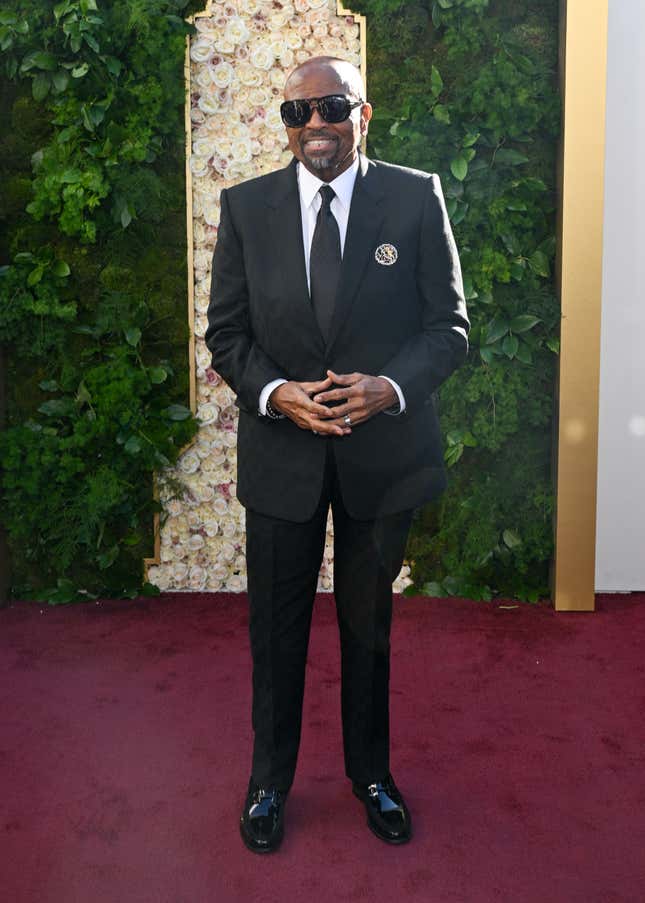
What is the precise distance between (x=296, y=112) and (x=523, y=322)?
2028 mm

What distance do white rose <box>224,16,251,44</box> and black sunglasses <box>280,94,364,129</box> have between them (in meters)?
2.05

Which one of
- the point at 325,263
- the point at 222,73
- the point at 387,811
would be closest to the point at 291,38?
the point at 222,73

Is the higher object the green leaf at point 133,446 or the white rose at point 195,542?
the green leaf at point 133,446

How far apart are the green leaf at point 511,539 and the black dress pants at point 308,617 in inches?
69.3

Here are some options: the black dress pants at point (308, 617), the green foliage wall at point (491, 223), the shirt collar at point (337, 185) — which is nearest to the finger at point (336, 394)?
the black dress pants at point (308, 617)

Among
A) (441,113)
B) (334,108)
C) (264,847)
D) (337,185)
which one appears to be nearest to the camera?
(334,108)

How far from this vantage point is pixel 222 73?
3836mm

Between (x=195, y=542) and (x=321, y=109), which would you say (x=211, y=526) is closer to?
(x=195, y=542)

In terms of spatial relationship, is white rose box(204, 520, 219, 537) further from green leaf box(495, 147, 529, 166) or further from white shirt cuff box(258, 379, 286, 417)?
white shirt cuff box(258, 379, 286, 417)

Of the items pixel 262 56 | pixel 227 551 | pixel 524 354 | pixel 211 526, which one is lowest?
pixel 227 551

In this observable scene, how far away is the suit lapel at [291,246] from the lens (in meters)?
2.03

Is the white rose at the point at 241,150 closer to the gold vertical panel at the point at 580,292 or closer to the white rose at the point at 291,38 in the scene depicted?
the white rose at the point at 291,38

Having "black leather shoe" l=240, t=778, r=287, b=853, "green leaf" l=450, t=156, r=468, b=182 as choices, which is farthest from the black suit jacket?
"green leaf" l=450, t=156, r=468, b=182

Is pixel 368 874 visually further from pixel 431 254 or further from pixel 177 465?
pixel 177 465
